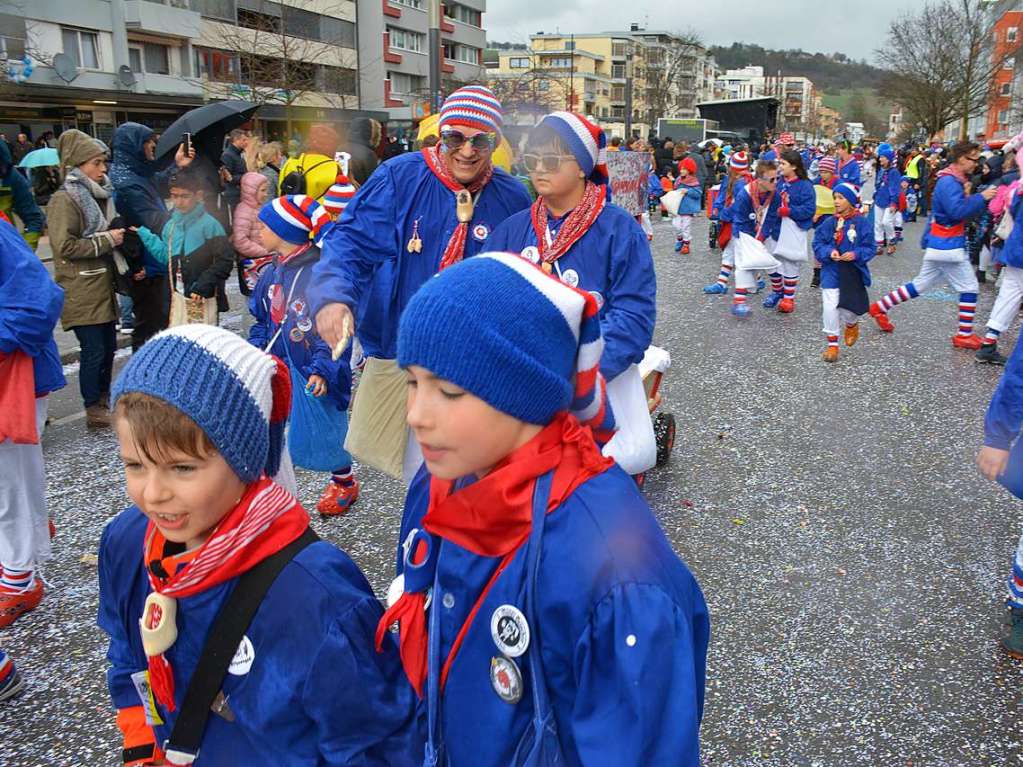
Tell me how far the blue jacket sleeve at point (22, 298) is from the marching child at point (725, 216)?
860 centimetres

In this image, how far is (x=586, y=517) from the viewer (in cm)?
141

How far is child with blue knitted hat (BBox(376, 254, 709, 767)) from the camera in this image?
130cm

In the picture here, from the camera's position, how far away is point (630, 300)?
3.21 m

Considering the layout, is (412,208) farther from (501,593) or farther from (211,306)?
(211,306)

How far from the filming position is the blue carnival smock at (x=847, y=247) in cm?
828

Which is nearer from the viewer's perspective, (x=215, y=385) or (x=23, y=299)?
(x=215, y=385)

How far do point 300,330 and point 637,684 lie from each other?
3540 mm

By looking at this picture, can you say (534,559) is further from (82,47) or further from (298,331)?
(82,47)

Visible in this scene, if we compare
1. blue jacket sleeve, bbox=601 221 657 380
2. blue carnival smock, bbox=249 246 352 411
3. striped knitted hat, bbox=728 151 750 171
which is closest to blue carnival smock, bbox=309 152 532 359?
blue jacket sleeve, bbox=601 221 657 380

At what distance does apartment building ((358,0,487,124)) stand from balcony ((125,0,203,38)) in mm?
12134

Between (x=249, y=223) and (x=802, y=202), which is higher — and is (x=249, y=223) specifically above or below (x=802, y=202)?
below

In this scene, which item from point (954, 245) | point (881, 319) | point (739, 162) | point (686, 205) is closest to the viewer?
point (954, 245)

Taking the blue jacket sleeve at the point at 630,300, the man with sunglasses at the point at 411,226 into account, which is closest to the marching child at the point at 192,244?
the man with sunglasses at the point at 411,226

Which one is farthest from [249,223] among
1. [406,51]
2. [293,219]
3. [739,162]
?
[406,51]
